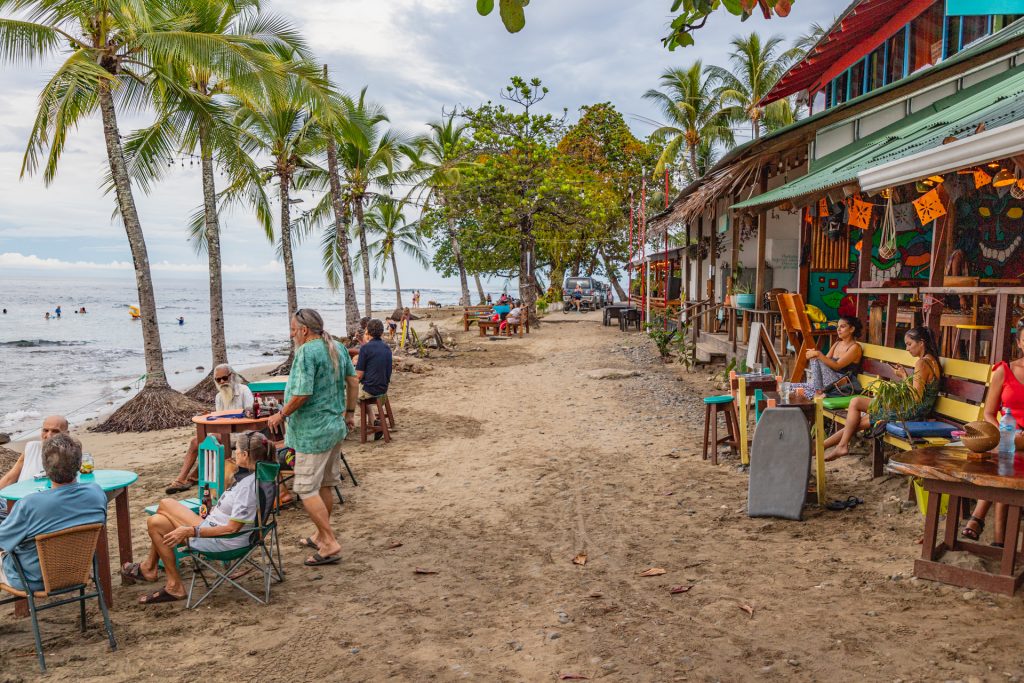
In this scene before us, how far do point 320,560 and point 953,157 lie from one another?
439 cm

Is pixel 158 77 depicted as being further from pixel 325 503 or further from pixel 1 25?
pixel 325 503

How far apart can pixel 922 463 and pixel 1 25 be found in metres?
11.2

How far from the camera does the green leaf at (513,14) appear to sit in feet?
8.45

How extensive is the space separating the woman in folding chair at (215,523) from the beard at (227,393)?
2520mm

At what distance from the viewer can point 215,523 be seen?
400 centimetres

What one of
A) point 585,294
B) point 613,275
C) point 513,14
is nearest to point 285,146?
point 513,14

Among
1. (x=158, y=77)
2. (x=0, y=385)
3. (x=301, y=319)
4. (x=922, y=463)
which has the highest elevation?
(x=158, y=77)

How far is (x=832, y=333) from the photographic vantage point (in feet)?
28.5

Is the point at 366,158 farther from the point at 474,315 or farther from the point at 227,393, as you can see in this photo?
the point at 227,393

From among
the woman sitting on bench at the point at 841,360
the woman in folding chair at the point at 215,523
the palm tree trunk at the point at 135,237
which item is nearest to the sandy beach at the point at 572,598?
the woman in folding chair at the point at 215,523

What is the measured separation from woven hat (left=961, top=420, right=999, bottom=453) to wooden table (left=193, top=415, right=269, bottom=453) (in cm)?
503

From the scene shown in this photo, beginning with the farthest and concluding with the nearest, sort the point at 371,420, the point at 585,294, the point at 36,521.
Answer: the point at 585,294
the point at 371,420
the point at 36,521

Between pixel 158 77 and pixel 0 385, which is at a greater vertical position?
pixel 158 77

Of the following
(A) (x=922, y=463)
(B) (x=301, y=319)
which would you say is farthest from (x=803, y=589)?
(B) (x=301, y=319)
